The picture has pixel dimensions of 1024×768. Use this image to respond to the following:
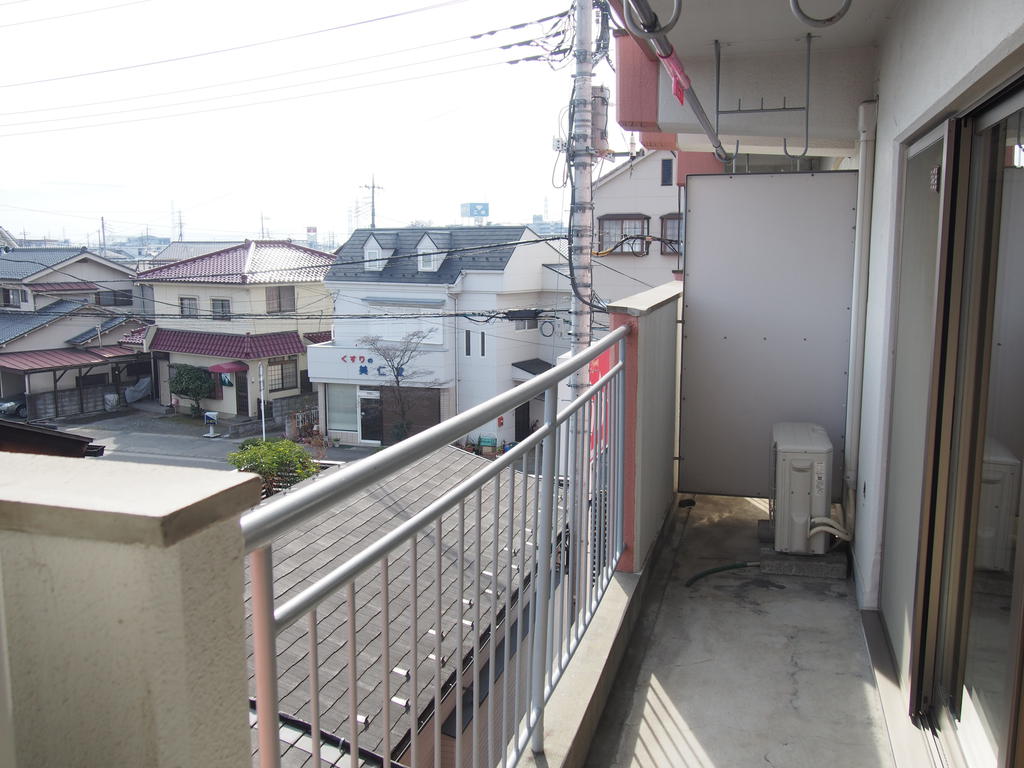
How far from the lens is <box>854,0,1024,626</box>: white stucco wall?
1535 millimetres

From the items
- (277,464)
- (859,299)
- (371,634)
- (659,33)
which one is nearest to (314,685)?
(371,634)

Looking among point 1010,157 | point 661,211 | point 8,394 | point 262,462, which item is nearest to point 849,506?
point 1010,157

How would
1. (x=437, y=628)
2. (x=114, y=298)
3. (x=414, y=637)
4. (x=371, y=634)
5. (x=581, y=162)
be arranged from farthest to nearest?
(x=114, y=298), (x=581, y=162), (x=371, y=634), (x=437, y=628), (x=414, y=637)

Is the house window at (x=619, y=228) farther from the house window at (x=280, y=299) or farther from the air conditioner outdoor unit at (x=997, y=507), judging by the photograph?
the air conditioner outdoor unit at (x=997, y=507)

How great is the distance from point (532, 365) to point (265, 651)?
21.5 meters

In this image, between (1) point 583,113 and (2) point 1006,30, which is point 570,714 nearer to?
(2) point 1006,30

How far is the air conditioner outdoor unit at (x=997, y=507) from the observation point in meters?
1.55

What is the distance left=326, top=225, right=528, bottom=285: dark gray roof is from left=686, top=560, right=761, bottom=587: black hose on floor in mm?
17729

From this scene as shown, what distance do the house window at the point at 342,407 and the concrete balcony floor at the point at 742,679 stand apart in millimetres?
19039

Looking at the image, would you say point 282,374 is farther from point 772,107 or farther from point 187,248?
point 772,107

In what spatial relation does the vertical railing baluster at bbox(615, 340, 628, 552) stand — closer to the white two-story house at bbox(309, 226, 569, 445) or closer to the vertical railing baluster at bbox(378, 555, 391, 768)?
the vertical railing baluster at bbox(378, 555, 391, 768)

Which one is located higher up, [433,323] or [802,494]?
[802,494]

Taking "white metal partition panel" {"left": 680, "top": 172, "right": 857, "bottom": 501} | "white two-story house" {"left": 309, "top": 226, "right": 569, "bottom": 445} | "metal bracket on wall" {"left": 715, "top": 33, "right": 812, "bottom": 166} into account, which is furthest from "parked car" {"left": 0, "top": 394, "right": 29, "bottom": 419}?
"metal bracket on wall" {"left": 715, "top": 33, "right": 812, "bottom": 166}

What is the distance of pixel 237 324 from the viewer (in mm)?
22812
